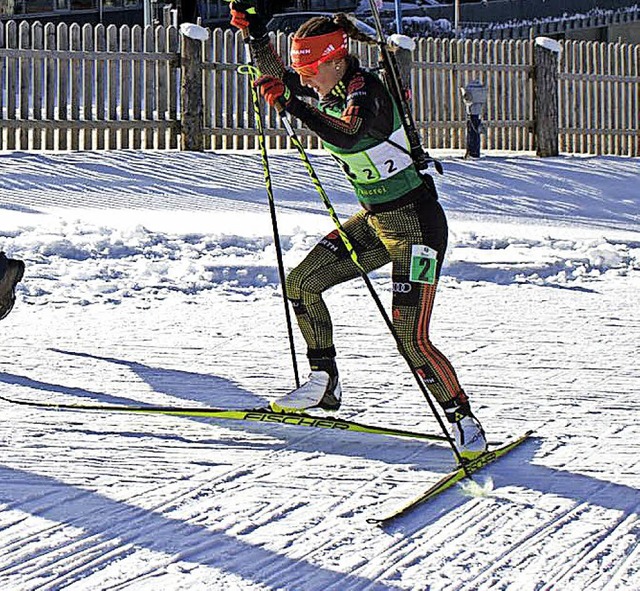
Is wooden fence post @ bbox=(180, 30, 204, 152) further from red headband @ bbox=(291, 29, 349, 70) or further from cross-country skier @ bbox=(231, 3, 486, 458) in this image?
red headband @ bbox=(291, 29, 349, 70)

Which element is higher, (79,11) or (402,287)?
(79,11)

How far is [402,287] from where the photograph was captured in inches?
200

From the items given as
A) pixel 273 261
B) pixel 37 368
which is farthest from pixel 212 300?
pixel 37 368

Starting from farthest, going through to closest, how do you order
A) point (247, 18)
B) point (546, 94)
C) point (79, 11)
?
point (79, 11)
point (546, 94)
point (247, 18)

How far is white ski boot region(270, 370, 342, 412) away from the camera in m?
5.66

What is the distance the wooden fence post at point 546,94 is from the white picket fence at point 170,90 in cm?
15

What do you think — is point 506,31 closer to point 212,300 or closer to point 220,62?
point 220,62

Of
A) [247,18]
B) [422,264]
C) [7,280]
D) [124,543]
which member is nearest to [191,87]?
[7,280]

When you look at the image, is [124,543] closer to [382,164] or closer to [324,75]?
[382,164]

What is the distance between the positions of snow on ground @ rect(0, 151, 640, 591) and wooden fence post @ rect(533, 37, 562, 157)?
5842 mm

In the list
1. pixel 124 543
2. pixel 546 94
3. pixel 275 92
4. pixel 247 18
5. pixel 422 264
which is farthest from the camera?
pixel 546 94

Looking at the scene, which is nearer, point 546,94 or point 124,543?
point 124,543

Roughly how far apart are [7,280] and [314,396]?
1.67 metres

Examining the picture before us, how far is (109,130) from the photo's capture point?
15922 mm
